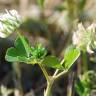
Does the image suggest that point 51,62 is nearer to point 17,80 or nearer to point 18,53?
point 18,53

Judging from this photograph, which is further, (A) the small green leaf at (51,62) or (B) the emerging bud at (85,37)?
(B) the emerging bud at (85,37)

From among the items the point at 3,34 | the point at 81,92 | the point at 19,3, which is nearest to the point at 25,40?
the point at 3,34

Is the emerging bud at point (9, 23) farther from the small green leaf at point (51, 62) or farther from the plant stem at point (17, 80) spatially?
the plant stem at point (17, 80)

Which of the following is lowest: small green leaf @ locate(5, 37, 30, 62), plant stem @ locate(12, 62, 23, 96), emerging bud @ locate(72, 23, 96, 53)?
plant stem @ locate(12, 62, 23, 96)

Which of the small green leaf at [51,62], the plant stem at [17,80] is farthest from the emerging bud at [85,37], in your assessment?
the plant stem at [17,80]

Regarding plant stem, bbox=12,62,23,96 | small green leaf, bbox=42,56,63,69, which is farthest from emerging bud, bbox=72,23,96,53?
plant stem, bbox=12,62,23,96

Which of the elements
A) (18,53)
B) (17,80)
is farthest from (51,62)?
(17,80)

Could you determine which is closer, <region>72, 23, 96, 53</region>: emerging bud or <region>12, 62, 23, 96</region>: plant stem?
<region>72, 23, 96, 53</region>: emerging bud

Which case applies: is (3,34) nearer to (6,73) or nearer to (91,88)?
(91,88)

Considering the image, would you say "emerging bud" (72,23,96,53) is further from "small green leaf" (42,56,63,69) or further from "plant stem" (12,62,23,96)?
"plant stem" (12,62,23,96)
